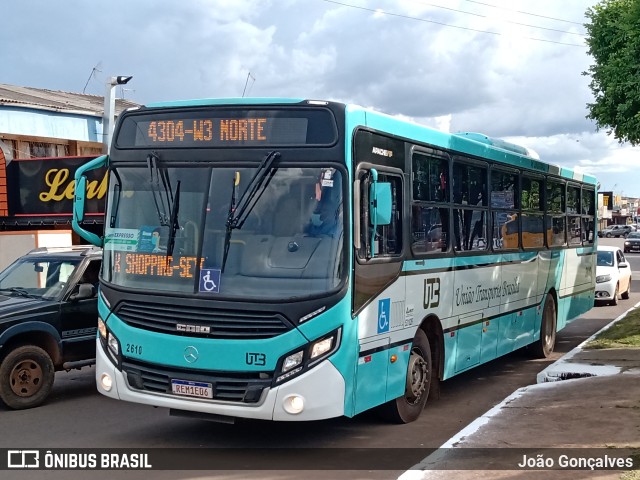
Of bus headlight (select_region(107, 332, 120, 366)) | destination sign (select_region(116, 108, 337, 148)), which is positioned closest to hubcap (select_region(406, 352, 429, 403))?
destination sign (select_region(116, 108, 337, 148))

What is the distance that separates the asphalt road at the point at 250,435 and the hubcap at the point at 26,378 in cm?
26

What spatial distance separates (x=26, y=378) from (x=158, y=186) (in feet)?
12.3

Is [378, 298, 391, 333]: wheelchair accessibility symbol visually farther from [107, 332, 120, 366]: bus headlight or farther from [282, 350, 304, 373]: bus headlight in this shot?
[107, 332, 120, 366]: bus headlight

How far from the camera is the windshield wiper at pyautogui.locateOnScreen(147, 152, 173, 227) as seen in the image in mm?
7582

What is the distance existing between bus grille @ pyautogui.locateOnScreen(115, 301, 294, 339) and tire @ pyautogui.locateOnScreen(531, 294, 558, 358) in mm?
8098

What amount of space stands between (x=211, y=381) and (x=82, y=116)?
2159 cm

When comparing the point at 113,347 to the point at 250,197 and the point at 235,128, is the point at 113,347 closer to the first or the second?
the point at 250,197

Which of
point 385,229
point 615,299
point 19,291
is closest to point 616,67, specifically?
point 615,299

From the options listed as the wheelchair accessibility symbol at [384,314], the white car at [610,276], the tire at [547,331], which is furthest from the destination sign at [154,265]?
the white car at [610,276]

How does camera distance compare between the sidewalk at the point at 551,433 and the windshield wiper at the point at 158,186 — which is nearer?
the sidewalk at the point at 551,433

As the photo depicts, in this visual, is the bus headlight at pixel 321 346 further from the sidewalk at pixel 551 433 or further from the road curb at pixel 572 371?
the road curb at pixel 572 371

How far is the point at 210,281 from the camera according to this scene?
7254 mm

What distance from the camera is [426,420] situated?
932 centimetres

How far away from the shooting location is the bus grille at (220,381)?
7.05 metres
